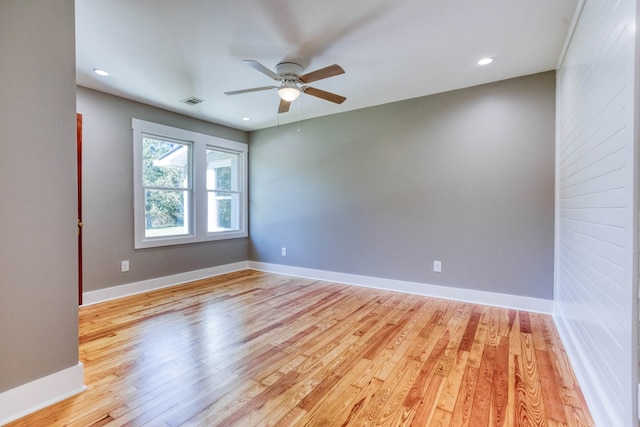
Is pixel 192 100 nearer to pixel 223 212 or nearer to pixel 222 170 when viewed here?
pixel 222 170

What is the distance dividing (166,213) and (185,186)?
479 mm

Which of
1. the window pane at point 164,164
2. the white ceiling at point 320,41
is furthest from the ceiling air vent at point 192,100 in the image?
the window pane at point 164,164

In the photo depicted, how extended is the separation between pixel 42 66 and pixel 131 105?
7.71 feet

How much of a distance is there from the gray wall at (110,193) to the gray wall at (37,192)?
200 cm

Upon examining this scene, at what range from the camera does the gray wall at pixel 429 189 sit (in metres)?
3.02

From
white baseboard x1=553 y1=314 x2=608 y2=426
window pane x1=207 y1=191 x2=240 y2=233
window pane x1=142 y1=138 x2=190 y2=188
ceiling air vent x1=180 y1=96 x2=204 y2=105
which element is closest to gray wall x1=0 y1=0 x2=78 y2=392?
ceiling air vent x1=180 y1=96 x2=204 y2=105

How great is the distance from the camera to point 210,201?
15.5ft

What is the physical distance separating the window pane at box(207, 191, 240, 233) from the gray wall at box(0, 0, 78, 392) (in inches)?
119

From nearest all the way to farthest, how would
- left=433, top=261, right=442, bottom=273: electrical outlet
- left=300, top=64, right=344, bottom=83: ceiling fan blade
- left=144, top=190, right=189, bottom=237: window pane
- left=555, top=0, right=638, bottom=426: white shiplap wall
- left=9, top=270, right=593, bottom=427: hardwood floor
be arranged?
1. left=555, top=0, right=638, bottom=426: white shiplap wall
2. left=9, top=270, right=593, bottom=427: hardwood floor
3. left=300, top=64, right=344, bottom=83: ceiling fan blade
4. left=433, top=261, right=442, bottom=273: electrical outlet
5. left=144, top=190, right=189, bottom=237: window pane

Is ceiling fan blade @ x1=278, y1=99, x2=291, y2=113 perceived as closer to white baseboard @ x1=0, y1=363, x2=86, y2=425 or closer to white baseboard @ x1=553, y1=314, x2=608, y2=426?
white baseboard @ x1=0, y1=363, x2=86, y2=425

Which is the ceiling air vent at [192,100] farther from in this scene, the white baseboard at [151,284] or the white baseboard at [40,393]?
the white baseboard at [40,393]

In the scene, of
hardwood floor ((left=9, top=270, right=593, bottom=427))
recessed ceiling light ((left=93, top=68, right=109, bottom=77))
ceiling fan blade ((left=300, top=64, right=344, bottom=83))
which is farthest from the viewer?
recessed ceiling light ((left=93, top=68, right=109, bottom=77))

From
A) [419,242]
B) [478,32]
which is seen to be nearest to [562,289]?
[419,242]

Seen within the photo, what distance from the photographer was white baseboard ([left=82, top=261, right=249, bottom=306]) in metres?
3.36
